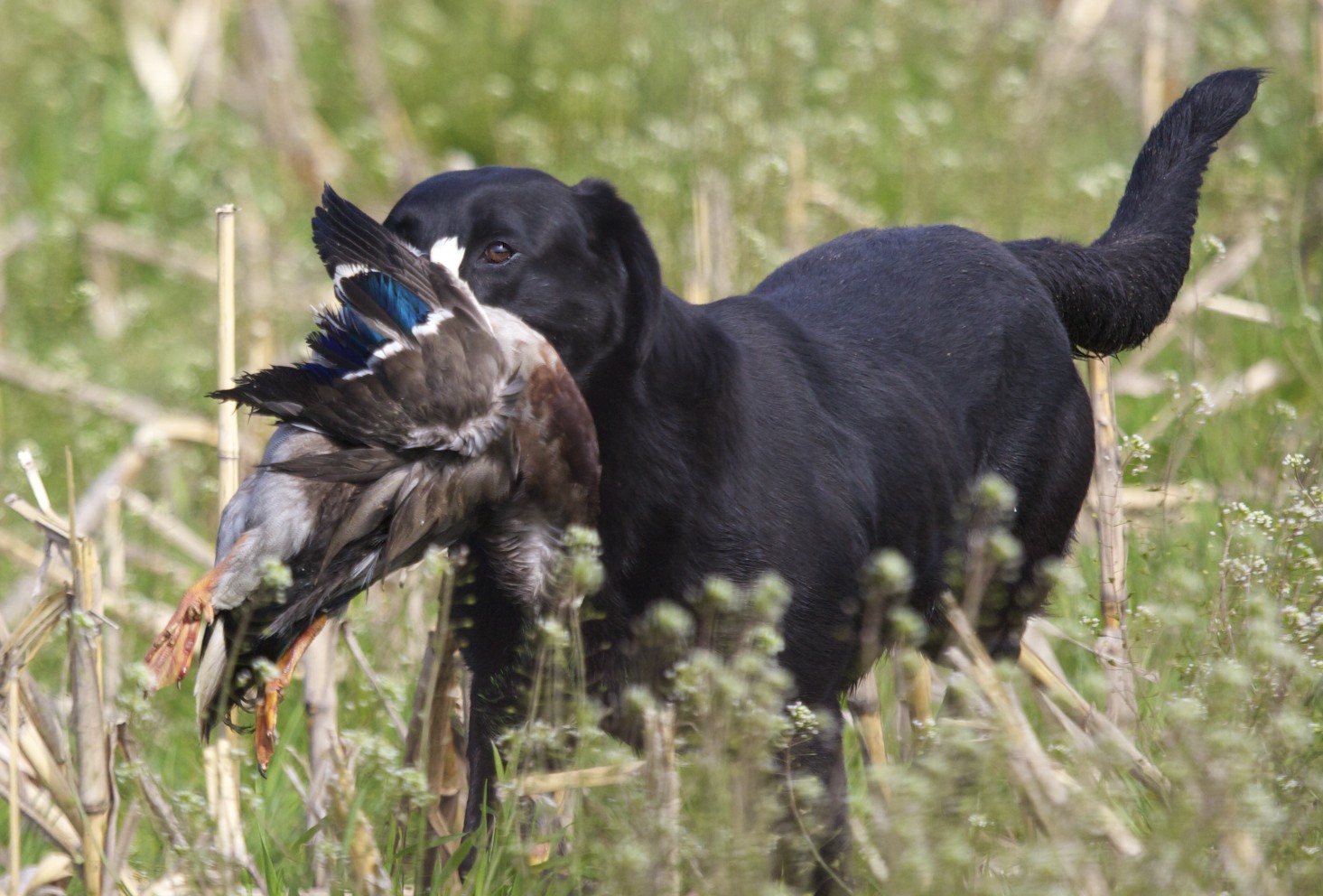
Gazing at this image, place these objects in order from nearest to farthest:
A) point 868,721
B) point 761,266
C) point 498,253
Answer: point 498,253, point 868,721, point 761,266

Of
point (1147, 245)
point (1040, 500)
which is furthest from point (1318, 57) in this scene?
point (1040, 500)

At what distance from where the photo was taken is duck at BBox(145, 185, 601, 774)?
218 centimetres

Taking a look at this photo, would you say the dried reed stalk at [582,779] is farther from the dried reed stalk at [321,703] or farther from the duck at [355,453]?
the dried reed stalk at [321,703]

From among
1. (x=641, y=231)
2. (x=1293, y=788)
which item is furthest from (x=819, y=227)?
(x=1293, y=788)

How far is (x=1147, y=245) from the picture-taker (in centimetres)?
373

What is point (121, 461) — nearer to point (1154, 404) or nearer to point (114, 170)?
point (1154, 404)

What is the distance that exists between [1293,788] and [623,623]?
3.98 ft

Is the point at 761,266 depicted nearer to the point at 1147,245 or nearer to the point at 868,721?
the point at 1147,245

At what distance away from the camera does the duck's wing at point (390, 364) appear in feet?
7.22

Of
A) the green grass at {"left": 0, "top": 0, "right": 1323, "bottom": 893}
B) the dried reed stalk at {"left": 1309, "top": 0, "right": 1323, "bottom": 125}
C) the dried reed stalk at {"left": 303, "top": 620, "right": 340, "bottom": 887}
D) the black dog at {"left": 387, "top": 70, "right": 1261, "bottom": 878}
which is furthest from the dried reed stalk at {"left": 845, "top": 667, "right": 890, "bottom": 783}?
the dried reed stalk at {"left": 1309, "top": 0, "right": 1323, "bottom": 125}

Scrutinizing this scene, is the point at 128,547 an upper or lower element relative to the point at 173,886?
upper

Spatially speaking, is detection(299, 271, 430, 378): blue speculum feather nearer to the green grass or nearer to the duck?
the duck

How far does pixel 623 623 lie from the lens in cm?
289

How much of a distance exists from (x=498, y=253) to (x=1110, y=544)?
137 cm
